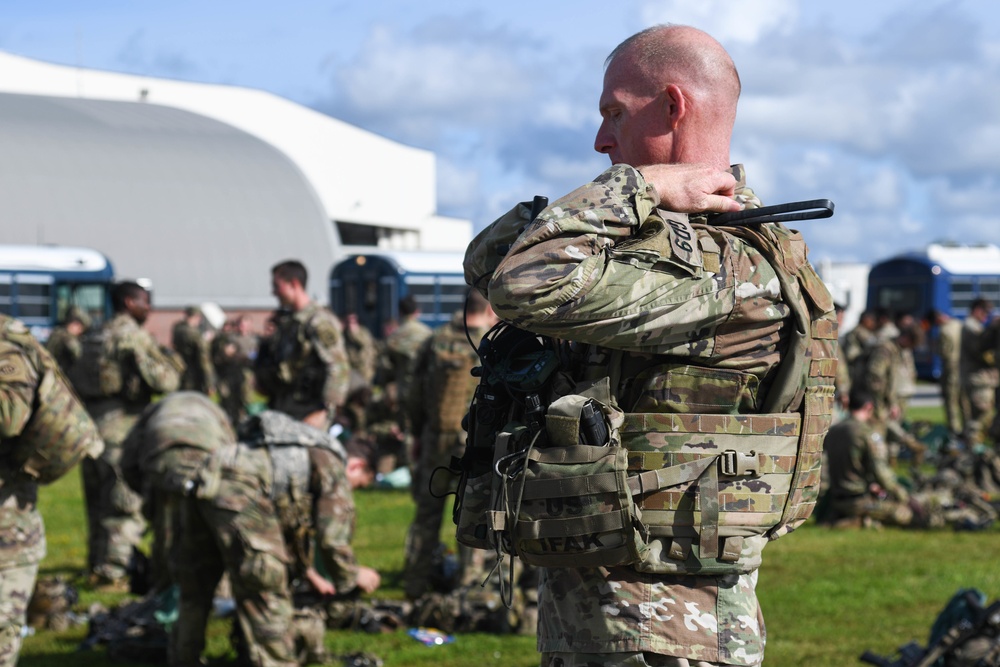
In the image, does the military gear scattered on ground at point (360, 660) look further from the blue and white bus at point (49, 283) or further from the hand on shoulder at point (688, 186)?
the blue and white bus at point (49, 283)

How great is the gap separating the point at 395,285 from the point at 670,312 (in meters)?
28.8

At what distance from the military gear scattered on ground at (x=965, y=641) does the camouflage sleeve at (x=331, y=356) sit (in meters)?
4.74

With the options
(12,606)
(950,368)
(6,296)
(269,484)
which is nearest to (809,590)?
(269,484)

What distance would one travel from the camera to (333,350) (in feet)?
30.5

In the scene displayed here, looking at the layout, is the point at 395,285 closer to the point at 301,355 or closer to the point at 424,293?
the point at 424,293

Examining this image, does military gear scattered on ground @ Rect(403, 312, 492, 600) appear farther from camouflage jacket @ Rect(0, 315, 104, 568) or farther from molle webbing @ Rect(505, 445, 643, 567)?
molle webbing @ Rect(505, 445, 643, 567)

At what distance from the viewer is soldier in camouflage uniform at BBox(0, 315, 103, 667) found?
480 centimetres

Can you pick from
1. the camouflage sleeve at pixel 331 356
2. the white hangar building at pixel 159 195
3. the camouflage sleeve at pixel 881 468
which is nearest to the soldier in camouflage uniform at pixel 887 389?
the camouflage sleeve at pixel 881 468

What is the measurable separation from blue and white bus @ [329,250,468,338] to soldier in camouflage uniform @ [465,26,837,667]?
28.0 meters

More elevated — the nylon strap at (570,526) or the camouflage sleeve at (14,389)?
the camouflage sleeve at (14,389)

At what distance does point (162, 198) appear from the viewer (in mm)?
42438

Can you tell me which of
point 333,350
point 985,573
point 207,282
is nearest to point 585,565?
point 333,350

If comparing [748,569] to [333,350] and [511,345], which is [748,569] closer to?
[511,345]

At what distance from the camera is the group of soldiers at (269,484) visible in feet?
19.7
